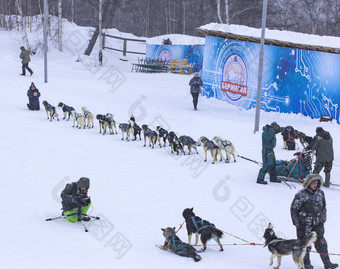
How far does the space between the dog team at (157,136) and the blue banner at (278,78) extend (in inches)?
214

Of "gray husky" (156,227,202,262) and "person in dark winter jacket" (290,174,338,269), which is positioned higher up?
"person in dark winter jacket" (290,174,338,269)

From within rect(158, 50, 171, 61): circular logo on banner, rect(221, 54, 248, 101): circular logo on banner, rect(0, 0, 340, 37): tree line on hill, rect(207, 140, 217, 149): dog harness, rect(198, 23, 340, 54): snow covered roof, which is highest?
rect(0, 0, 340, 37): tree line on hill

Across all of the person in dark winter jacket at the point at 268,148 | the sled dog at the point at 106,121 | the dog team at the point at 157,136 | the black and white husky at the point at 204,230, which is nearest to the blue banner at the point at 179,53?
the dog team at the point at 157,136

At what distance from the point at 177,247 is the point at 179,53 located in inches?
998

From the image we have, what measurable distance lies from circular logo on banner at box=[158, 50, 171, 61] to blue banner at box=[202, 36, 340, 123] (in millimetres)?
11216

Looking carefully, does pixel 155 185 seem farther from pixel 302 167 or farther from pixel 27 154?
pixel 27 154

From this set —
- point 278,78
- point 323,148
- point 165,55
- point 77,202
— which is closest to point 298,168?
point 323,148

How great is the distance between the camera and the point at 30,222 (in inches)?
269

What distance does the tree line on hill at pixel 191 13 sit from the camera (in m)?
33.1

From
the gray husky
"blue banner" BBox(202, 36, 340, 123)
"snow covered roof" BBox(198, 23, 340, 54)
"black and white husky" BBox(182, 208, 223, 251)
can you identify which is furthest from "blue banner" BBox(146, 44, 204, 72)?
the gray husky

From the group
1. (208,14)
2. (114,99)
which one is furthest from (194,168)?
(208,14)

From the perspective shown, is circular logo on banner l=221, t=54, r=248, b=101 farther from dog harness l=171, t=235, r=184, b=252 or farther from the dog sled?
dog harness l=171, t=235, r=184, b=252

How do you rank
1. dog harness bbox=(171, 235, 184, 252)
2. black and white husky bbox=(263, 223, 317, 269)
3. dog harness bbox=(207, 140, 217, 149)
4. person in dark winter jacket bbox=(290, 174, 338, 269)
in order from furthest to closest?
1. dog harness bbox=(207, 140, 217, 149)
2. dog harness bbox=(171, 235, 184, 252)
3. person in dark winter jacket bbox=(290, 174, 338, 269)
4. black and white husky bbox=(263, 223, 317, 269)

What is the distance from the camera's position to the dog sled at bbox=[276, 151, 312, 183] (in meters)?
9.28
